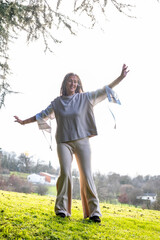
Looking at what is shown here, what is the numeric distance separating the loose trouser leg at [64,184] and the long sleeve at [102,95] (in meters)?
0.91

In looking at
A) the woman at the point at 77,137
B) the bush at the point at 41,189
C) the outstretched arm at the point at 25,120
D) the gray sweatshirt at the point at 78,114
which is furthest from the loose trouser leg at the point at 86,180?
the bush at the point at 41,189

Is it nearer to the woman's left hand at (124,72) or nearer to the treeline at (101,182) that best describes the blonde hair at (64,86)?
the woman's left hand at (124,72)

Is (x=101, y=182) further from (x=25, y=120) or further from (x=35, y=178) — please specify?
(x=25, y=120)

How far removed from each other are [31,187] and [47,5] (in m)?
19.4

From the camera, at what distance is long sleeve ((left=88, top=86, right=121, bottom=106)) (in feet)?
12.5

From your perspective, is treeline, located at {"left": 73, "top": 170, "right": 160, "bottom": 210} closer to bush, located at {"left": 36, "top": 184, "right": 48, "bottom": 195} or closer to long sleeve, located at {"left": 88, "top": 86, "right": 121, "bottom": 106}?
bush, located at {"left": 36, "top": 184, "right": 48, "bottom": 195}

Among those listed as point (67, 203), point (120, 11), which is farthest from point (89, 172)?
point (120, 11)

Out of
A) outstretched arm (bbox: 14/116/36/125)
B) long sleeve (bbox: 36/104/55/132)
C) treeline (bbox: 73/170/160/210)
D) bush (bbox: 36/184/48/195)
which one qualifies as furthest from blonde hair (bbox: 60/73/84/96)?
bush (bbox: 36/184/48/195)

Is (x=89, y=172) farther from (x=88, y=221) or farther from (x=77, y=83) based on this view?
(x=77, y=83)

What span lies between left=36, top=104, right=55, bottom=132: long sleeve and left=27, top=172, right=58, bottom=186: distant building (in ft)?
60.1

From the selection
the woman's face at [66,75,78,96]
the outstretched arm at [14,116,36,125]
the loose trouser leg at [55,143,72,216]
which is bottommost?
the loose trouser leg at [55,143,72,216]

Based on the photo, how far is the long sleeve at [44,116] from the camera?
4281mm

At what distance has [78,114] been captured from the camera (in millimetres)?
3850

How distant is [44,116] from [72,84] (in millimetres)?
756
